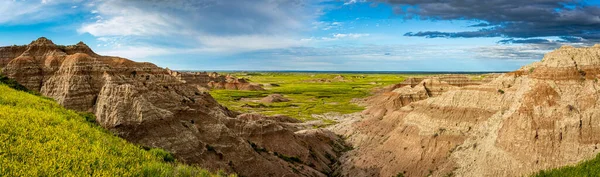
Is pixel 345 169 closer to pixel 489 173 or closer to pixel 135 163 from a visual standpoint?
pixel 489 173

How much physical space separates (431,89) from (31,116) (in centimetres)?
9485

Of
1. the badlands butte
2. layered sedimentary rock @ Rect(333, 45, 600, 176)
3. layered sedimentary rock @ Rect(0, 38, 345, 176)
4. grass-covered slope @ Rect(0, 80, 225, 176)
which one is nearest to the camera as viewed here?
grass-covered slope @ Rect(0, 80, 225, 176)

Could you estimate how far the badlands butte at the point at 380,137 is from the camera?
3597cm

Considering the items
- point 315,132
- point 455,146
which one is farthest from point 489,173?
point 315,132

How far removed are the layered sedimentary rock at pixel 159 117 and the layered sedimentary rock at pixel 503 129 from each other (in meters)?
8.44

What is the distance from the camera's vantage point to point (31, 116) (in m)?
20.3

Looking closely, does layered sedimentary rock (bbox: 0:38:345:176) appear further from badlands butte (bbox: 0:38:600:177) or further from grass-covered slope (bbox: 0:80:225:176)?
grass-covered slope (bbox: 0:80:225:176)

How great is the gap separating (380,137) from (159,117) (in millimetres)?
38011

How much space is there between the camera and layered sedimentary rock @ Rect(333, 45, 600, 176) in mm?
39000

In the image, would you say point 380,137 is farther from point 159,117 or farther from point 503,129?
point 159,117

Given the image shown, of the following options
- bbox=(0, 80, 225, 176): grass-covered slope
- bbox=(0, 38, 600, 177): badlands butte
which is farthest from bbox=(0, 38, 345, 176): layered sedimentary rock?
bbox=(0, 80, 225, 176): grass-covered slope

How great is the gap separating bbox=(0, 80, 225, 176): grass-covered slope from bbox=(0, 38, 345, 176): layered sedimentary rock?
12774 millimetres

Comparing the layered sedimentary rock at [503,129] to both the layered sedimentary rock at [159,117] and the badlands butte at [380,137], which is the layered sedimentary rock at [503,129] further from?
the layered sedimentary rock at [159,117]

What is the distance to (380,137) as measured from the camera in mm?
61188
